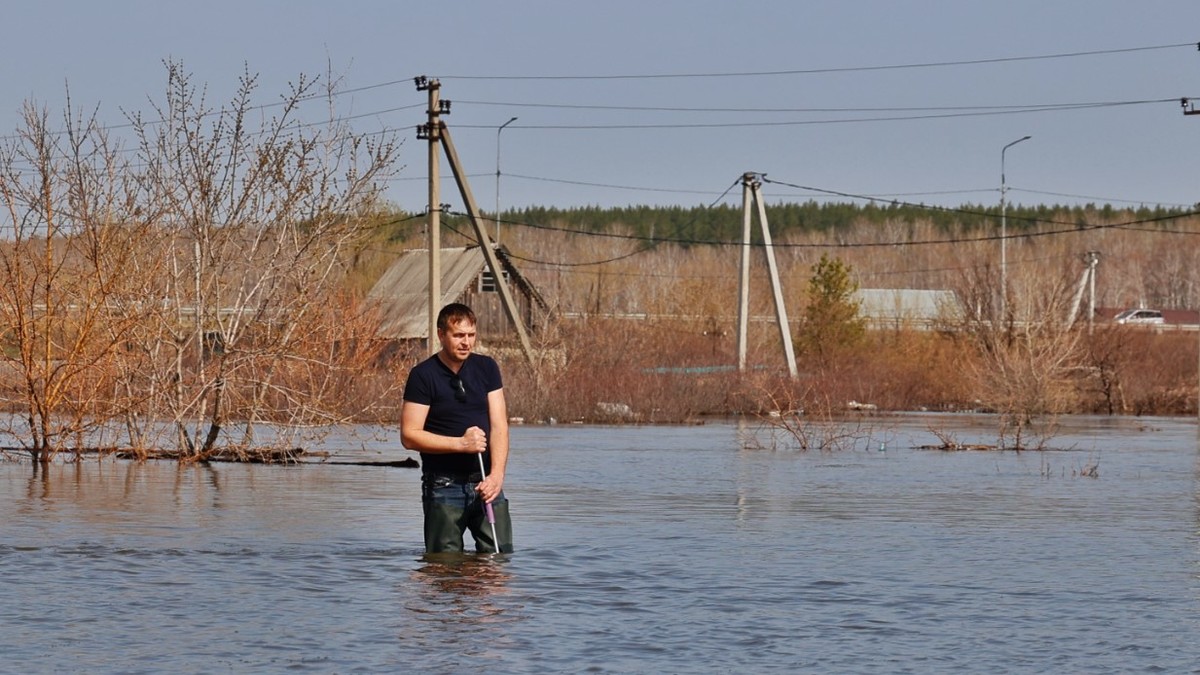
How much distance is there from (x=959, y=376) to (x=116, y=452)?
137 feet

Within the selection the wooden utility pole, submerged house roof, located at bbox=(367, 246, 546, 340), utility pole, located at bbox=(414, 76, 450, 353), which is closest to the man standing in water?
utility pole, located at bbox=(414, 76, 450, 353)

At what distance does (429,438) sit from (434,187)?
28276 mm

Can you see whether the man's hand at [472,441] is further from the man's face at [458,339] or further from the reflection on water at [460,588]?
the reflection on water at [460,588]

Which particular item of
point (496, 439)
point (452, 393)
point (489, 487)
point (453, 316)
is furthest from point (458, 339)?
point (489, 487)

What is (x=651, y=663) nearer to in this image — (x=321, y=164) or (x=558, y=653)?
(x=558, y=653)

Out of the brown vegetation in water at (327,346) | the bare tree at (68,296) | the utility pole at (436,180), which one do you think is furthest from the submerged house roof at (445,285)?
the bare tree at (68,296)

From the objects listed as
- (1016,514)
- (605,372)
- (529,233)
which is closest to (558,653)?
(1016,514)

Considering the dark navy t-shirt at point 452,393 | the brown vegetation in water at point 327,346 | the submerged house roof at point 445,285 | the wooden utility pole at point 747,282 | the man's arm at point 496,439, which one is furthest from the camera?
the submerged house roof at point 445,285

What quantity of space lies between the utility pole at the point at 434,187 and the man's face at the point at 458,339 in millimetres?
25608

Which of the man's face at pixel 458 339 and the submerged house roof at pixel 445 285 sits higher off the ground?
the submerged house roof at pixel 445 285

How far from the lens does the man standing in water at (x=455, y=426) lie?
1143cm

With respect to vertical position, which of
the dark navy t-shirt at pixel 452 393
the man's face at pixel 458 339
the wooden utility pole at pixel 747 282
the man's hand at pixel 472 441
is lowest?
the man's hand at pixel 472 441

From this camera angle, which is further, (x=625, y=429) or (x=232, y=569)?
(x=625, y=429)

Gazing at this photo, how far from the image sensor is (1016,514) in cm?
1895
